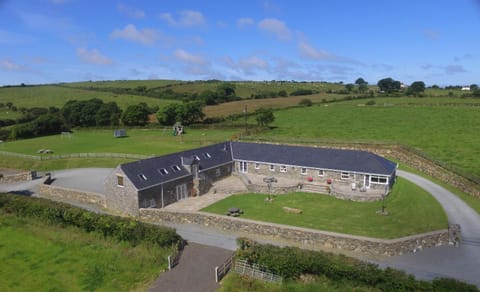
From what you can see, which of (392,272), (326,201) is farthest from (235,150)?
(392,272)

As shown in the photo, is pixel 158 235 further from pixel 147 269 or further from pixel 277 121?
pixel 277 121

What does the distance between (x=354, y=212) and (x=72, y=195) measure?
24.4 m

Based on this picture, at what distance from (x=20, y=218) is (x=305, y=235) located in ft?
71.5

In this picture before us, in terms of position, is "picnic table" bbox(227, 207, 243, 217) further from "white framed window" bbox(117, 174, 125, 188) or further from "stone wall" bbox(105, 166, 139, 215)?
"white framed window" bbox(117, 174, 125, 188)

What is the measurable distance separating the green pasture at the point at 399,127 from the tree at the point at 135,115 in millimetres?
28319

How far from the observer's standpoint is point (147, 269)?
67.1ft

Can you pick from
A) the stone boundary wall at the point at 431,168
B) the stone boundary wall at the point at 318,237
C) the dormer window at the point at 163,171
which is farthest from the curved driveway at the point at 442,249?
the dormer window at the point at 163,171

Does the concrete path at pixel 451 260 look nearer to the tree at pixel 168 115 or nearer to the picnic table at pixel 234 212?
the picnic table at pixel 234 212

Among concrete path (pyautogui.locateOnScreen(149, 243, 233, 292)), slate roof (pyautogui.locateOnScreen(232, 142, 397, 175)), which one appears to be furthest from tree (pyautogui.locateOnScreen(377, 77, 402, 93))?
concrete path (pyautogui.locateOnScreen(149, 243, 233, 292))

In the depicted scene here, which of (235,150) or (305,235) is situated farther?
(235,150)

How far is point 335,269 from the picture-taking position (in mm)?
17469

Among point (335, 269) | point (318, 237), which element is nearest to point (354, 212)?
point (318, 237)

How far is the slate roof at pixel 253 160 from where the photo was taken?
30453 millimetres

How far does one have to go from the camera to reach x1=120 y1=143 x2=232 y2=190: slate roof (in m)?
29.4
